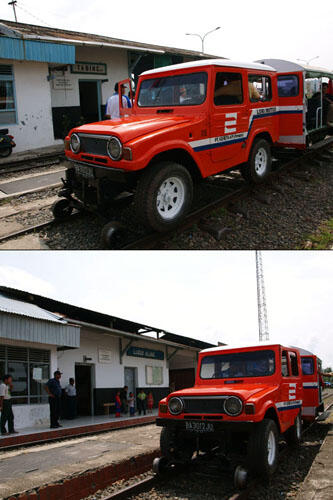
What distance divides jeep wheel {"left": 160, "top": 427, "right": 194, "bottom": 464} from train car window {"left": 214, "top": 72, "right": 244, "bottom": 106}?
5641 millimetres

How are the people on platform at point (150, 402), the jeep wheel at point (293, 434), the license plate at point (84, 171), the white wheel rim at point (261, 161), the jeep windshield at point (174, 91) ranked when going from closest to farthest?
the license plate at point (84, 171) → the jeep wheel at point (293, 434) → the jeep windshield at point (174, 91) → the white wheel rim at point (261, 161) → the people on platform at point (150, 402)

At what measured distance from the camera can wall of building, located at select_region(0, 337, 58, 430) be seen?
10883 mm

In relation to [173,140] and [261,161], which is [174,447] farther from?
[261,161]

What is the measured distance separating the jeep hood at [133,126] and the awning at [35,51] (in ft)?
32.0

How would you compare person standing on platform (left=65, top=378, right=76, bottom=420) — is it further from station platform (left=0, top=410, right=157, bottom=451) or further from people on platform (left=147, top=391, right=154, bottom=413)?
people on platform (left=147, top=391, right=154, bottom=413)

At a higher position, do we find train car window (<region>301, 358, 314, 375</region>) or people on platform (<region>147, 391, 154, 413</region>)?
train car window (<region>301, 358, 314, 375</region>)

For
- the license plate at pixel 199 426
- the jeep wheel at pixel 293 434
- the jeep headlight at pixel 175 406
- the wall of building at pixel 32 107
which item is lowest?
the jeep wheel at pixel 293 434

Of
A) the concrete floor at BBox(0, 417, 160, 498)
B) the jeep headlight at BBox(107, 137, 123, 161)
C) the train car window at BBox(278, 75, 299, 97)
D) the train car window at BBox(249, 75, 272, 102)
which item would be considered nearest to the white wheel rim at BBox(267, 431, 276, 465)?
the concrete floor at BBox(0, 417, 160, 498)

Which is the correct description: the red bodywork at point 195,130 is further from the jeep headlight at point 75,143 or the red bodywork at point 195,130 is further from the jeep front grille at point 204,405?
the jeep front grille at point 204,405

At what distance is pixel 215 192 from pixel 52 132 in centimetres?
1025

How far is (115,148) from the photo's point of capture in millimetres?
6668

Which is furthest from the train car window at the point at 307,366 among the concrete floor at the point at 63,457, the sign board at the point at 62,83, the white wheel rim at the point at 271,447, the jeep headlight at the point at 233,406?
the sign board at the point at 62,83

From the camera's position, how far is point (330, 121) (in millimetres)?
14938

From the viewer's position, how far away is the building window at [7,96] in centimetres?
1628
